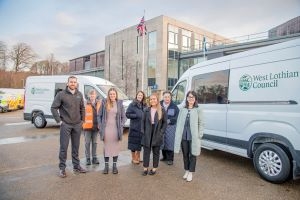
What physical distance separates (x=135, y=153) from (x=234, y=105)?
2.59 metres

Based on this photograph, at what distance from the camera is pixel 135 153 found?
6379mm

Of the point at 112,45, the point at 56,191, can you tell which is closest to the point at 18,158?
the point at 56,191

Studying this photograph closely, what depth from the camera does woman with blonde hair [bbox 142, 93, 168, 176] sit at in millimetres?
5355

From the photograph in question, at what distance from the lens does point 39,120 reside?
12.5m

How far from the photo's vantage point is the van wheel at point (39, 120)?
489 inches

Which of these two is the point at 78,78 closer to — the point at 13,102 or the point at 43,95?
the point at 43,95

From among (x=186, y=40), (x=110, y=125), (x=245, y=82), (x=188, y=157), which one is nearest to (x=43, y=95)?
(x=110, y=125)

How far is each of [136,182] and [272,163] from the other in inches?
101

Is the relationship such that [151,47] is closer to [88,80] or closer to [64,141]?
[88,80]

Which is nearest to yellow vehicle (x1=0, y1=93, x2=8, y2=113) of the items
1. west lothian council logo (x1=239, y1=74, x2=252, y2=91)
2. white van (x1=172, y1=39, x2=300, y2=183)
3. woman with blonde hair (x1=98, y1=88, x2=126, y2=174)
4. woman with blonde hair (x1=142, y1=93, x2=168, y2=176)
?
woman with blonde hair (x1=98, y1=88, x2=126, y2=174)

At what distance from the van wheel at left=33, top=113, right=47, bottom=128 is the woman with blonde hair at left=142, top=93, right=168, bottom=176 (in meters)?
8.56

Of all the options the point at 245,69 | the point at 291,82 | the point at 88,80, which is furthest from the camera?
the point at 88,80

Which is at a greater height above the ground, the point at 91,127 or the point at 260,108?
the point at 260,108

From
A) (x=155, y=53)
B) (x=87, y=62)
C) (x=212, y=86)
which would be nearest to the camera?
(x=212, y=86)
